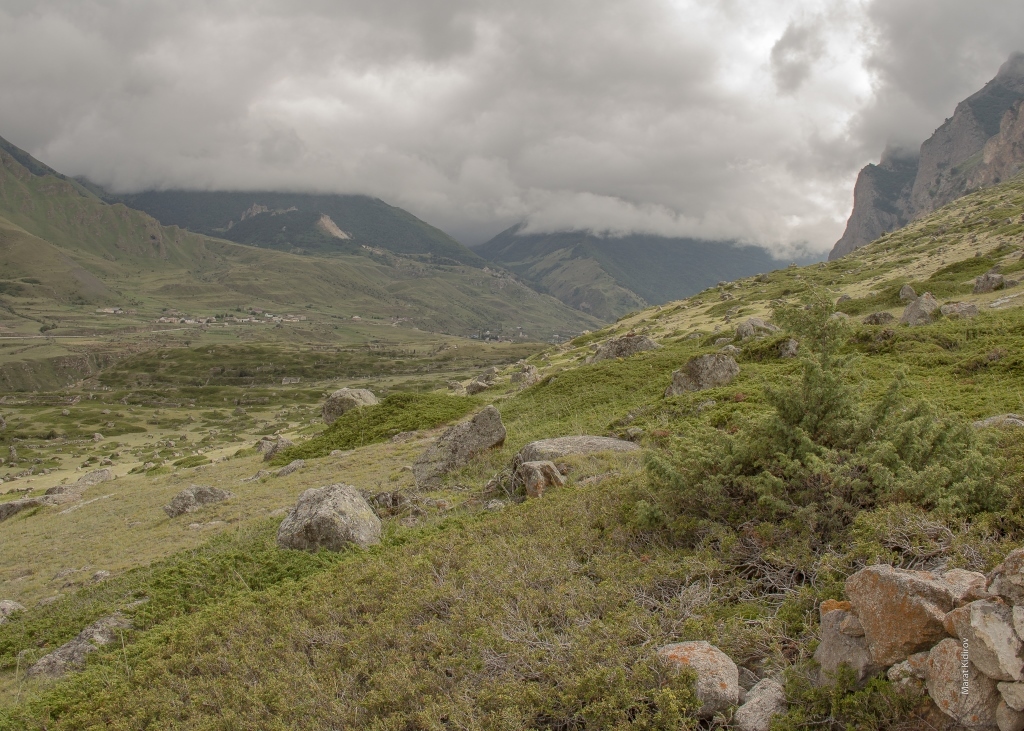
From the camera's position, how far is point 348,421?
111 ft

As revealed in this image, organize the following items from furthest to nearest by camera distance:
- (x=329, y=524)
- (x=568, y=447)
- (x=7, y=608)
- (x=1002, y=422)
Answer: (x=568, y=447)
(x=7, y=608)
(x=329, y=524)
(x=1002, y=422)

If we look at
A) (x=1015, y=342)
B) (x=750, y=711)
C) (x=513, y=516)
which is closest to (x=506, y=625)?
(x=750, y=711)

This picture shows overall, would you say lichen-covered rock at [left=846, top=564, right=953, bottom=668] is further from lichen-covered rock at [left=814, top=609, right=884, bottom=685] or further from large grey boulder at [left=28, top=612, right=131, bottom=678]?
large grey boulder at [left=28, top=612, right=131, bottom=678]

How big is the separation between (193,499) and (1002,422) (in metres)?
25.4

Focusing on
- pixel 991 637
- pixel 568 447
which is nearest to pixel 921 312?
pixel 568 447

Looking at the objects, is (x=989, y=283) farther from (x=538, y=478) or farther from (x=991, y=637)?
(x=991, y=637)

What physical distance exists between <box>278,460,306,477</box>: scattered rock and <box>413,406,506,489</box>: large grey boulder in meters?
9.47

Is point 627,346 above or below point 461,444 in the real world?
above

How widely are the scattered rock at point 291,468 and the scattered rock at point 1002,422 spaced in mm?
25206

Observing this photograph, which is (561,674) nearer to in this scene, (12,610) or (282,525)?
(282,525)

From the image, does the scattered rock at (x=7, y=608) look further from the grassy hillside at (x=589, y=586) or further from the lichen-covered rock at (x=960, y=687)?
the lichen-covered rock at (x=960, y=687)

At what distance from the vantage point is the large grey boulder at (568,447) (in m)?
16.3

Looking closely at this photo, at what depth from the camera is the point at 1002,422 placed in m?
11.1

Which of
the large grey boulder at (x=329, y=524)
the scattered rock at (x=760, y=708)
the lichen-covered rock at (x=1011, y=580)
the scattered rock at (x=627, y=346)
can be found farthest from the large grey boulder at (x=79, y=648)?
the scattered rock at (x=627, y=346)
